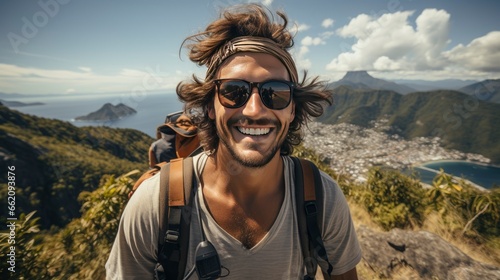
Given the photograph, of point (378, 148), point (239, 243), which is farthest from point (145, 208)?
point (378, 148)

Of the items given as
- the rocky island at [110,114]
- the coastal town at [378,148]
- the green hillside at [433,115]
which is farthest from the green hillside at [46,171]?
the rocky island at [110,114]

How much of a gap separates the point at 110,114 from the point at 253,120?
145988 millimetres

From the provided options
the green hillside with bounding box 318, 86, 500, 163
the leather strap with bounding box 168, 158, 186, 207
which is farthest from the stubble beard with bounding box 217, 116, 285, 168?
the green hillside with bounding box 318, 86, 500, 163

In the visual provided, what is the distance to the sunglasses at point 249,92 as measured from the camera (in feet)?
7.06

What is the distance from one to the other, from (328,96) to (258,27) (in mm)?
1227

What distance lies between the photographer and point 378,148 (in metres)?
107

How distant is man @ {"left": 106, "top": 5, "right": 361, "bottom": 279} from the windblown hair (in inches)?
0.5

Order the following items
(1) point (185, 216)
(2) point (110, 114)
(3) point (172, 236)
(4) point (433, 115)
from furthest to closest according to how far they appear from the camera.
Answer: (4) point (433, 115), (2) point (110, 114), (1) point (185, 216), (3) point (172, 236)

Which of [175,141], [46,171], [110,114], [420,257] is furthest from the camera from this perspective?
[110,114]

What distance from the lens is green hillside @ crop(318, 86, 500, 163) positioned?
10481 cm

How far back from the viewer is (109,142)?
53750mm

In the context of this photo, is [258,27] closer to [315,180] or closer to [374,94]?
[315,180]

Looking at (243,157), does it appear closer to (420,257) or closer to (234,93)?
(234,93)

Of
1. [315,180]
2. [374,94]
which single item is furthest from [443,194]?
[374,94]
